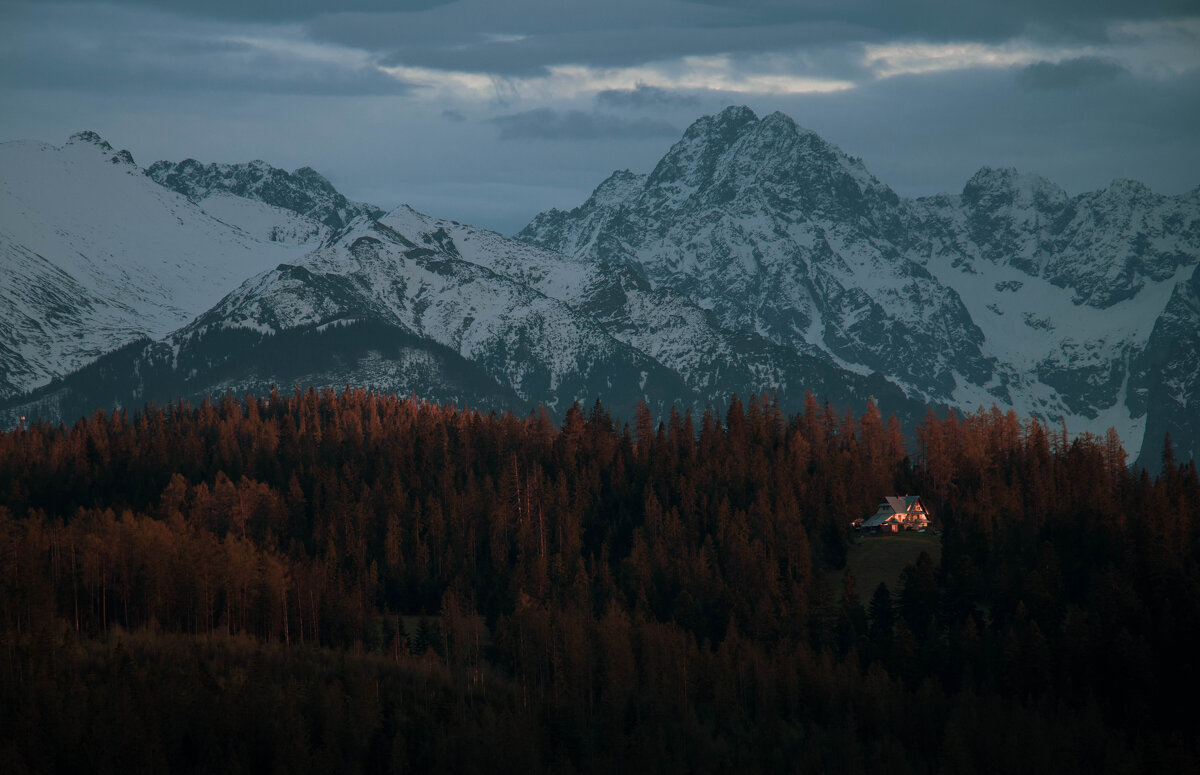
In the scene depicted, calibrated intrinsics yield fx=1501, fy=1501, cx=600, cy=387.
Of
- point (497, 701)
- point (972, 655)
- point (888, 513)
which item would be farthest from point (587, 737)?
point (888, 513)

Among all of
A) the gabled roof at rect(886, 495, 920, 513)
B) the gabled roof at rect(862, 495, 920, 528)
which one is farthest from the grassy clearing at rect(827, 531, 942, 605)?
the gabled roof at rect(886, 495, 920, 513)

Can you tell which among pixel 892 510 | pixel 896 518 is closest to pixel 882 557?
pixel 896 518

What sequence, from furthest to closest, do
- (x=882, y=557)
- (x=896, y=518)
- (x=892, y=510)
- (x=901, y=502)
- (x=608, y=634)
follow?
(x=901, y=502), (x=892, y=510), (x=896, y=518), (x=882, y=557), (x=608, y=634)

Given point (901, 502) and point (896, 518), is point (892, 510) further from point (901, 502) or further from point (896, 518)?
point (901, 502)

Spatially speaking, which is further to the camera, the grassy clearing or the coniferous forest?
the grassy clearing

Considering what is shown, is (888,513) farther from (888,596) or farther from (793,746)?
(793,746)

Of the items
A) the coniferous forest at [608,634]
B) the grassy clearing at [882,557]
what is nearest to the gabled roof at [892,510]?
the grassy clearing at [882,557]

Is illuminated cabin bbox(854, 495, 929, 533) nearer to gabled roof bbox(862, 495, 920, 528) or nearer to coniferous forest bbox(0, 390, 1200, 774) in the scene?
gabled roof bbox(862, 495, 920, 528)
